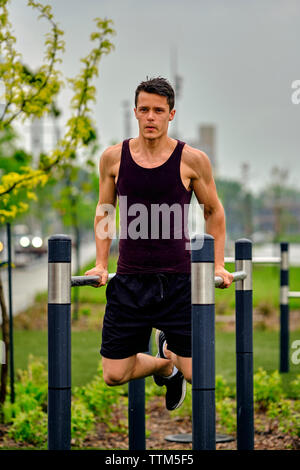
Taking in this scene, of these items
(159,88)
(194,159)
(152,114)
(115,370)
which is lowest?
(115,370)

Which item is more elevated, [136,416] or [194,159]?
[194,159]

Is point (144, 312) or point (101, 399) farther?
point (101, 399)

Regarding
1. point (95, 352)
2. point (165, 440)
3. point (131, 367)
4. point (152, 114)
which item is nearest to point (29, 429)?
point (165, 440)

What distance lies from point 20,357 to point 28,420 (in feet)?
12.8

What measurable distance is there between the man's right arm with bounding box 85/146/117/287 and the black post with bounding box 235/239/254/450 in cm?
92

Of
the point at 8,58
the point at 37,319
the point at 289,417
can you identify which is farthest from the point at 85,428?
the point at 37,319

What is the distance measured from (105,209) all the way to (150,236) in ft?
1.14

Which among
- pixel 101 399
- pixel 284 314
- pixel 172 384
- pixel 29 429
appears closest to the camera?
pixel 172 384

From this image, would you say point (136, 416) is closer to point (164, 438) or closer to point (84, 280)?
point (164, 438)

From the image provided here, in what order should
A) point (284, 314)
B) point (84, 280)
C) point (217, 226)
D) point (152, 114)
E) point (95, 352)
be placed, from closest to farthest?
point (84, 280) → point (152, 114) → point (217, 226) → point (284, 314) → point (95, 352)

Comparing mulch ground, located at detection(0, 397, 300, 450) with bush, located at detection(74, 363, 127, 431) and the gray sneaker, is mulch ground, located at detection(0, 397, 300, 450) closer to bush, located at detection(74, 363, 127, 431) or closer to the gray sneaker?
bush, located at detection(74, 363, 127, 431)

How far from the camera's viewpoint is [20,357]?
9.20 m

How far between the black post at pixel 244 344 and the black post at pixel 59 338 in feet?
5.15

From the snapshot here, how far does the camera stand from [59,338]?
10.8ft
